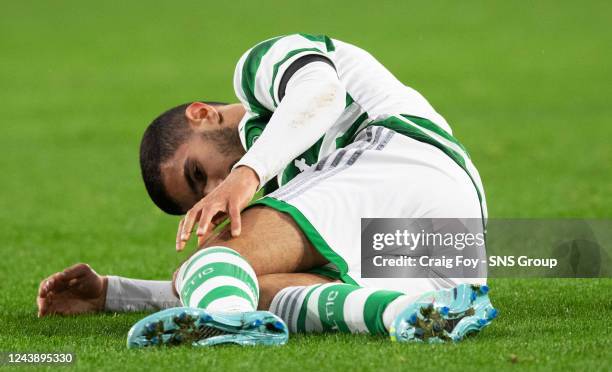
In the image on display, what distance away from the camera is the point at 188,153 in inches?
182

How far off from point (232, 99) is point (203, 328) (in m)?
13.8

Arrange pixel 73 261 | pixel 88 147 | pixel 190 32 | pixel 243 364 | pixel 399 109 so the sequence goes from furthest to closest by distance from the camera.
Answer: pixel 190 32 → pixel 88 147 → pixel 73 261 → pixel 399 109 → pixel 243 364

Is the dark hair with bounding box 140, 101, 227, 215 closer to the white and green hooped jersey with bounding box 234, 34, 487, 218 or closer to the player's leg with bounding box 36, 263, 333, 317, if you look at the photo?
the white and green hooped jersey with bounding box 234, 34, 487, 218

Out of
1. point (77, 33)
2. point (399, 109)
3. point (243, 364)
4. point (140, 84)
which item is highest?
point (77, 33)

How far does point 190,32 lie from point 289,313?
22840 mm

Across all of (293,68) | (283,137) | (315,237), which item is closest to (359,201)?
(315,237)

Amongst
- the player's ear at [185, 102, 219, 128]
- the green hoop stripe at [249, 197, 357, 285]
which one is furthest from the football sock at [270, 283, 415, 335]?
the player's ear at [185, 102, 219, 128]

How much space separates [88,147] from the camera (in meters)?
14.1

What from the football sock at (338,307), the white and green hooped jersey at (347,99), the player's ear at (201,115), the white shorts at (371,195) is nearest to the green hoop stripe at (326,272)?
the white shorts at (371,195)

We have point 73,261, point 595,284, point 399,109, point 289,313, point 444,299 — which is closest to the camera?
point 444,299

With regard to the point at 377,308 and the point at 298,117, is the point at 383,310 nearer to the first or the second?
the point at 377,308

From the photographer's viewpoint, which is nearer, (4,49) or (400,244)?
(400,244)

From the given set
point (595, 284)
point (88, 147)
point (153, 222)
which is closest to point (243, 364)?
point (595, 284)

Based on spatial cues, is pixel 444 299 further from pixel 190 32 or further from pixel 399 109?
pixel 190 32
